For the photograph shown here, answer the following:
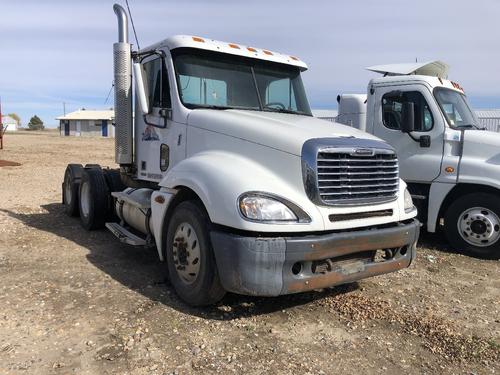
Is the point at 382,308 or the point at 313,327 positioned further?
the point at 382,308

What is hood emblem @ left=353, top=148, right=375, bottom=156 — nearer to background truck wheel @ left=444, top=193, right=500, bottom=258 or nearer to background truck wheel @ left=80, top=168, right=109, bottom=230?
background truck wheel @ left=444, top=193, right=500, bottom=258

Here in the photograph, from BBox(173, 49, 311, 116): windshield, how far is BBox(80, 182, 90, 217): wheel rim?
3.33 metres

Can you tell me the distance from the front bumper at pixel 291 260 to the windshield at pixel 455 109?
3714mm

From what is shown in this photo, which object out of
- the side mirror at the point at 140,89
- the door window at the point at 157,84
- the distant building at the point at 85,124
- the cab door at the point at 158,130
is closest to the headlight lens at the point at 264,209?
the cab door at the point at 158,130

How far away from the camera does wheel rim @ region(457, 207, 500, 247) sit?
6.75 meters

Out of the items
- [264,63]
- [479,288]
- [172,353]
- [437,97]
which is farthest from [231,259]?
[437,97]

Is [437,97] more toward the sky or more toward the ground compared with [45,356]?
more toward the sky

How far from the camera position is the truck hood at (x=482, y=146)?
6684 millimetres

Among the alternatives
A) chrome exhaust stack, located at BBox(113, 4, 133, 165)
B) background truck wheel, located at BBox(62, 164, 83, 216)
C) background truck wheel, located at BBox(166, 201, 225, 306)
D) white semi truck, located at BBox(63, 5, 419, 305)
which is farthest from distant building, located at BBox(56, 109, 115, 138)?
background truck wheel, located at BBox(166, 201, 225, 306)

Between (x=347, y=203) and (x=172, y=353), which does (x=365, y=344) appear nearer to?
(x=347, y=203)

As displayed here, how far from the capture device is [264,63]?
5887 mm

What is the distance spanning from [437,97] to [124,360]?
593 cm

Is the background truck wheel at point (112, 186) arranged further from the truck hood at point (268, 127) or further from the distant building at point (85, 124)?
the distant building at point (85, 124)

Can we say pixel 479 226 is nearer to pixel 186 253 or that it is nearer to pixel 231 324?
pixel 231 324
